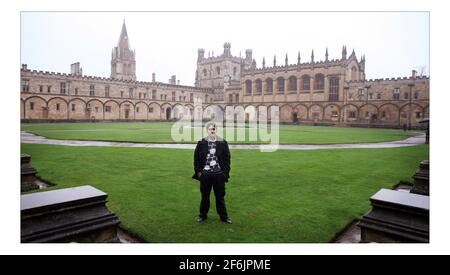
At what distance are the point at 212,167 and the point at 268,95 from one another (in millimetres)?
53224

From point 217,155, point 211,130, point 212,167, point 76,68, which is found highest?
point 76,68

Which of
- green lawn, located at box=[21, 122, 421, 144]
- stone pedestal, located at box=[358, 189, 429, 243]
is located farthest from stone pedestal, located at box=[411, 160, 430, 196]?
green lawn, located at box=[21, 122, 421, 144]

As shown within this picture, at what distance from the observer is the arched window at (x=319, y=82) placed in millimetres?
50744

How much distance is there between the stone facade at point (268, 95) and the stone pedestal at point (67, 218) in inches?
1493

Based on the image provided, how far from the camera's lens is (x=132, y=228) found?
4664 mm

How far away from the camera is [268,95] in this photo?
5700 cm

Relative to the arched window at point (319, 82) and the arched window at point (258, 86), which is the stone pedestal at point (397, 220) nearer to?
the arched window at point (319, 82)

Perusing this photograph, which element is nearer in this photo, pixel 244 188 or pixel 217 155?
pixel 217 155

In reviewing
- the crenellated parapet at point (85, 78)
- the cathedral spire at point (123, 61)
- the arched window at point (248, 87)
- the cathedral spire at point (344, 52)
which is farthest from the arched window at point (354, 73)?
the cathedral spire at point (123, 61)

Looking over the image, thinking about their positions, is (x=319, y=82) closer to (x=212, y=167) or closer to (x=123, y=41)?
(x=123, y=41)

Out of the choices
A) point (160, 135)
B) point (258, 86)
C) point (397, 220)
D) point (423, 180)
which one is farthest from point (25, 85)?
point (397, 220)

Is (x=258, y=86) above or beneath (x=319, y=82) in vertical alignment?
above

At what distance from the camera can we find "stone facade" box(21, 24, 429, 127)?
41625 mm
